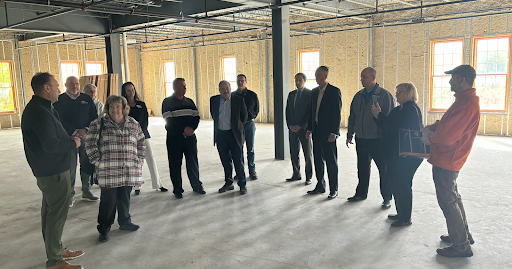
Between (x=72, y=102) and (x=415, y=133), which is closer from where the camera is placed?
(x=415, y=133)

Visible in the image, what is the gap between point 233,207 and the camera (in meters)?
5.00

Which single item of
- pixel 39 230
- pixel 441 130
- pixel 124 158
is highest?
pixel 441 130

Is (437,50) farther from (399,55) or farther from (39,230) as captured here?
(39,230)

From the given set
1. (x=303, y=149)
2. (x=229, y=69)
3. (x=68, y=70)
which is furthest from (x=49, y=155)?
(x=68, y=70)

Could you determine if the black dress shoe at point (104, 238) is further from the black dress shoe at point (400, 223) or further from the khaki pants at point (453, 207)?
the khaki pants at point (453, 207)

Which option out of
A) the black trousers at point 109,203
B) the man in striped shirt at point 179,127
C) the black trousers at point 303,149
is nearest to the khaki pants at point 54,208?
the black trousers at point 109,203

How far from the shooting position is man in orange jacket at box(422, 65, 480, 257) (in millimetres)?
3178

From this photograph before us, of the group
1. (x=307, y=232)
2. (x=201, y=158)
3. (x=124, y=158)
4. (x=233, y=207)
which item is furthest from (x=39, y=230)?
(x=201, y=158)

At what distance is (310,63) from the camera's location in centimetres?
1370

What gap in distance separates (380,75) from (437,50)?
69.4 inches

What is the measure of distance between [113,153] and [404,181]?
3022 millimetres

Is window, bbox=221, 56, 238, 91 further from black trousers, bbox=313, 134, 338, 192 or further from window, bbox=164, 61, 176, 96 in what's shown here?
black trousers, bbox=313, 134, 338, 192

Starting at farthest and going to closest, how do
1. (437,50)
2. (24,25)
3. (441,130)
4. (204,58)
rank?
(204,58)
(437,50)
(24,25)
(441,130)

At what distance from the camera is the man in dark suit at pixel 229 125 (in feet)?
18.0
